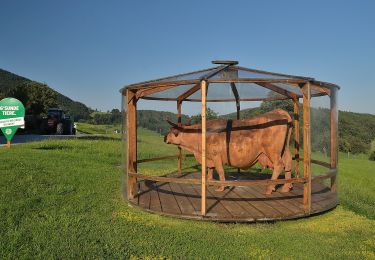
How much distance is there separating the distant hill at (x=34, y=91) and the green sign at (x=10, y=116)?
3167 centimetres

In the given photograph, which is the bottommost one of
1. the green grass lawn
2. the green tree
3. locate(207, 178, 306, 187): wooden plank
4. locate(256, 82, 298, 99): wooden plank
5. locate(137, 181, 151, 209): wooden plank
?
the green grass lawn

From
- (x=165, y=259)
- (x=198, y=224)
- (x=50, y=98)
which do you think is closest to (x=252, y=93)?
(x=198, y=224)

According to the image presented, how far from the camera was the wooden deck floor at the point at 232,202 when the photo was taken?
727 centimetres

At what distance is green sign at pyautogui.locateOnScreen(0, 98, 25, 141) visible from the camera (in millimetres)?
16375

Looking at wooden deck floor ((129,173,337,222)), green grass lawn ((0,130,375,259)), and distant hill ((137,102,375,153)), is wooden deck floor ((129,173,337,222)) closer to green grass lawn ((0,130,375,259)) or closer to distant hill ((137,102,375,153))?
green grass lawn ((0,130,375,259))

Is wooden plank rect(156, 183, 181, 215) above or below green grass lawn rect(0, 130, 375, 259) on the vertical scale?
above

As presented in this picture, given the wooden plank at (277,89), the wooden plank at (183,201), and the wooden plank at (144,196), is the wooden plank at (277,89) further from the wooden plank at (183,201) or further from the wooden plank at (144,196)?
the wooden plank at (144,196)

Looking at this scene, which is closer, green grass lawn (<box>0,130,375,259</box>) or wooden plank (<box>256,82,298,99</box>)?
green grass lawn (<box>0,130,375,259</box>)

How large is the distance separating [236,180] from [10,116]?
12.6 metres

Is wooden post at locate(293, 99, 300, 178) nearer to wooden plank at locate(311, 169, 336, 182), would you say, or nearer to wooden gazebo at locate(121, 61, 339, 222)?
wooden gazebo at locate(121, 61, 339, 222)

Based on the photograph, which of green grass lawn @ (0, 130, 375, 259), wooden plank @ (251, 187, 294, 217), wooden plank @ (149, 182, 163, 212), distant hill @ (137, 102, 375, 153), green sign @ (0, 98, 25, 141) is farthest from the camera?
green sign @ (0, 98, 25, 141)

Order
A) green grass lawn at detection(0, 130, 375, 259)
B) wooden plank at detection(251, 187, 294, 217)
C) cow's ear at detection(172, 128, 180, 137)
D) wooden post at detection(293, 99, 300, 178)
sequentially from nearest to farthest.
A: green grass lawn at detection(0, 130, 375, 259) < wooden plank at detection(251, 187, 294, 217) < cow's ear at detection(172, 128, 180, 137) < wooden post at detection(293, 99, 300, 178)

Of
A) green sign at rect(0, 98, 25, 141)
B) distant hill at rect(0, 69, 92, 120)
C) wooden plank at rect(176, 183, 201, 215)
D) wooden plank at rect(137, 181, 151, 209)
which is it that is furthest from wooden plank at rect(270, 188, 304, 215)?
distant hill at rect(0, 69, 92, 120)

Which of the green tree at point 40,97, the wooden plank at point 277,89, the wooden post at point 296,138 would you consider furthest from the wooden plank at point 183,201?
the green tree at point 40,97
